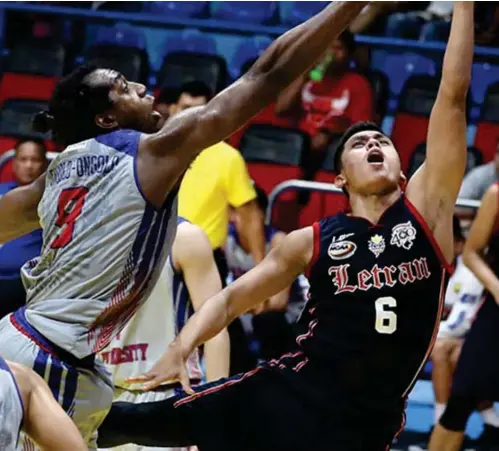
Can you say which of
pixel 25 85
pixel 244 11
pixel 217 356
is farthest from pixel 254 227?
pixel 244 11

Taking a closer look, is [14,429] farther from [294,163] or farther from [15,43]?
[15,43]

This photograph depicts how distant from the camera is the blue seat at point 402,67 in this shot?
32.1ft

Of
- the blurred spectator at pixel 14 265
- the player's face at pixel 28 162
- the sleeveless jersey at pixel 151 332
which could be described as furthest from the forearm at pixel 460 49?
the player's face at pixel 28 162

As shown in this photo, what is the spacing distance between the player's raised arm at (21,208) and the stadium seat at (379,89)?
5275 millimetres

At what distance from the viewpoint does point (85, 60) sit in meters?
9.79

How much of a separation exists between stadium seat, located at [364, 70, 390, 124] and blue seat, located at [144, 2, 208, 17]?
187cm

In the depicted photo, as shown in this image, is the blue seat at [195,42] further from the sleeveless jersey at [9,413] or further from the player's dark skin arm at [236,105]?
the sleeveless jersey at [9,413]

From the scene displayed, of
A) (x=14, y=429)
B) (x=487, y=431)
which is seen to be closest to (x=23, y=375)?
(x=14, y=429)

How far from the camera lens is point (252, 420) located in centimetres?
421

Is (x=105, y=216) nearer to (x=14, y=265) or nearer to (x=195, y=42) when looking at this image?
(x=14, y=265)

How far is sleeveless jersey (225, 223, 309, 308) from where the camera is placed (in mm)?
7285

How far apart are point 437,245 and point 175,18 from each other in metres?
6.17

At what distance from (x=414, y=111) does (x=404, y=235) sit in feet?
17.3

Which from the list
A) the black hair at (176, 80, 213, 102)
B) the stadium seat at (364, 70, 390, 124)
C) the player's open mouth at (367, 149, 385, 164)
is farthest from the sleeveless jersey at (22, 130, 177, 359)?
the stadium seat at (364, 70, 390, 124)
